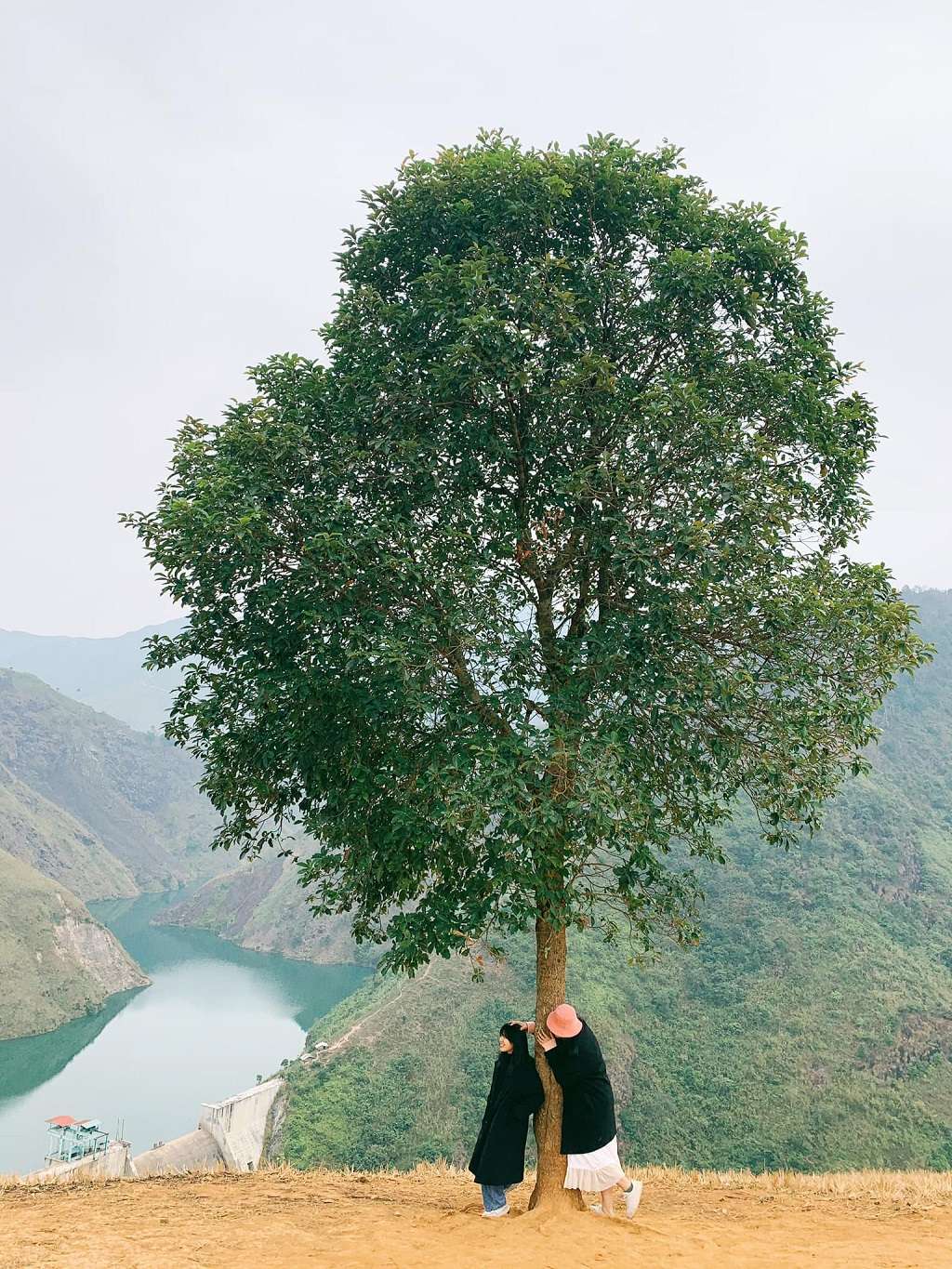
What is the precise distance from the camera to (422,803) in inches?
288

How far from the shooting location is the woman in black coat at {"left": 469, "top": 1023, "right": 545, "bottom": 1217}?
22.5 ft

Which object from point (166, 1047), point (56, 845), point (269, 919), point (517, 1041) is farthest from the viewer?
point (56, 845)

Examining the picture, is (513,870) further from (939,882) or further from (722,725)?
(939,882)

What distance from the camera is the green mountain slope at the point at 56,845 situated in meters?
110

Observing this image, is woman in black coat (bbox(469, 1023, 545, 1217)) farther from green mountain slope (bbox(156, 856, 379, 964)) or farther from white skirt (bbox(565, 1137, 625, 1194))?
green mountain slope (bbox(156, 856, 379, 964))

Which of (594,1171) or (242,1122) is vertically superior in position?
(594,1171)

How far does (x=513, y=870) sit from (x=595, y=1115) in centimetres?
217

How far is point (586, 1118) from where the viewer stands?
22.5 feet

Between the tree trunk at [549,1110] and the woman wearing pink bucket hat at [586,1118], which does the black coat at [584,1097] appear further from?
the tree trunk at [549,1110]

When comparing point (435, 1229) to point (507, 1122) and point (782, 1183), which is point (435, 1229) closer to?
point (507, 1122)

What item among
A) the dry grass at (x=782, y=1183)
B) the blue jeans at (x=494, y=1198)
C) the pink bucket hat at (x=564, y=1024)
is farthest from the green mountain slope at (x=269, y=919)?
the pink bucket hat at (x=564, y=1024)

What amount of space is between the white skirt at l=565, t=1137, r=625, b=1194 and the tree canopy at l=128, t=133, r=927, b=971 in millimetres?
1811

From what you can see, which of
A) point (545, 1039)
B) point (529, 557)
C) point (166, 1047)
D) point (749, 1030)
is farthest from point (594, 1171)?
point (166, 1047)

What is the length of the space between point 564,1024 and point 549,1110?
1072 mm
